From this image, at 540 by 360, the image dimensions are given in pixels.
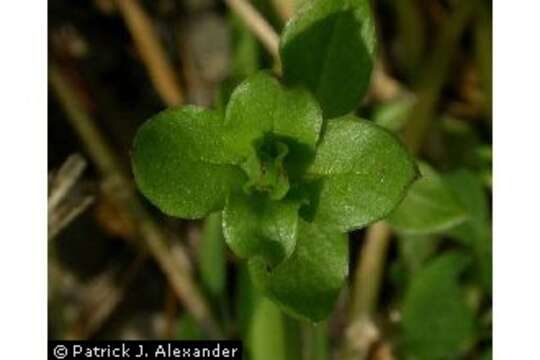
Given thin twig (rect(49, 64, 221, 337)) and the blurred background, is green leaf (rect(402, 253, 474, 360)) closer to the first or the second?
the blurred background

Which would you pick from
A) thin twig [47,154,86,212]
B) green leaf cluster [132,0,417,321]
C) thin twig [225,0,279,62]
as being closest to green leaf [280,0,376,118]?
green leaf cluster [132,0,417,321]

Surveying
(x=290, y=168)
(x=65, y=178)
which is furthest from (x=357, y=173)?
(x=65, y=178)

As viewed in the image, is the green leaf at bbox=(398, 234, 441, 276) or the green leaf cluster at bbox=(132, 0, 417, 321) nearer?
the green leaf cluster at bbox=(132, 0, 417, 321)

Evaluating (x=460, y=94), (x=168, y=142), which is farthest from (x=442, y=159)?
(x=168, y=142)

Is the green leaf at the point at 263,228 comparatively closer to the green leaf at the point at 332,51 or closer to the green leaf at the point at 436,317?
the green leaf at the point at 332,51

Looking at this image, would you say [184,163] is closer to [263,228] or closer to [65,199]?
[263,228]

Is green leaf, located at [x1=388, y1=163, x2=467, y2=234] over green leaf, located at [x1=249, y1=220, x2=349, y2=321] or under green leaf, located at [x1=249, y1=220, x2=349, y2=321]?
under

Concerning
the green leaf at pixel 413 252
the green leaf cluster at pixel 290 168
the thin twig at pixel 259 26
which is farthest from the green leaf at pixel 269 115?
the green leaf at pixel 413 252

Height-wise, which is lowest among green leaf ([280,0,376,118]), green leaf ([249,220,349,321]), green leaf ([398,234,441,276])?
green leaf ([398,234,441,276])
